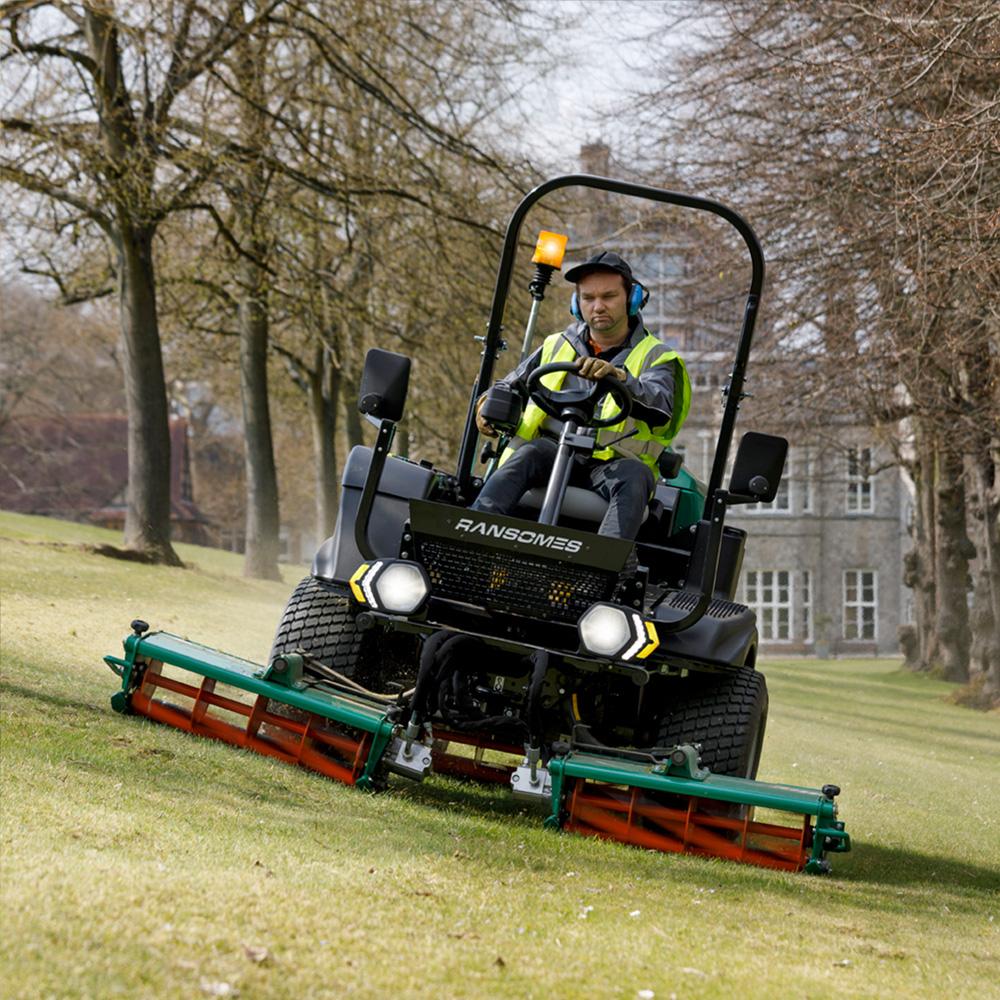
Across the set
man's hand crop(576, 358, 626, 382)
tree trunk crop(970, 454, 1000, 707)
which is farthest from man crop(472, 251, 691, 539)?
tree trunk crop(970, 454, 1000, 707)

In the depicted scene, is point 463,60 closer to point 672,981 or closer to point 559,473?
point 559,473

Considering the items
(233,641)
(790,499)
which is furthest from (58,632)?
(790,499)

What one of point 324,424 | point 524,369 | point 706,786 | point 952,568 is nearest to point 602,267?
point 524,369

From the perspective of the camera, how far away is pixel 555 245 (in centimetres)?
716

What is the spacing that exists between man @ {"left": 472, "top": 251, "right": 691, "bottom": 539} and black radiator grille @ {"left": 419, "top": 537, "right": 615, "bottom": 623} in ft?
1.18

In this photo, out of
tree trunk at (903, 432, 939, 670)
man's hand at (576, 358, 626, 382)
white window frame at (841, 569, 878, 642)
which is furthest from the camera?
white window frame at (841, 569, 878, 642)

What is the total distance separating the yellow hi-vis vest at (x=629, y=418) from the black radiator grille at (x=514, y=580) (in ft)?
2.35

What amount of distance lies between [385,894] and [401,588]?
1.83 meters

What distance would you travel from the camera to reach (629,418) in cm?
689

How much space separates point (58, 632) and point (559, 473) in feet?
21.5

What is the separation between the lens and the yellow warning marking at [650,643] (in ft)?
19.9

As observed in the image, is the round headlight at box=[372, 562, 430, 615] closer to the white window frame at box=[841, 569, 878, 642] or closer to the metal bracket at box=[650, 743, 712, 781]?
the metal bracket at box=[650, 743, 712, 781]

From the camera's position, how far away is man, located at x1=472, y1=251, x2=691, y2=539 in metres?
6.59

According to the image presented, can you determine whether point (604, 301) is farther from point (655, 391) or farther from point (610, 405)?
point (655, 391)
